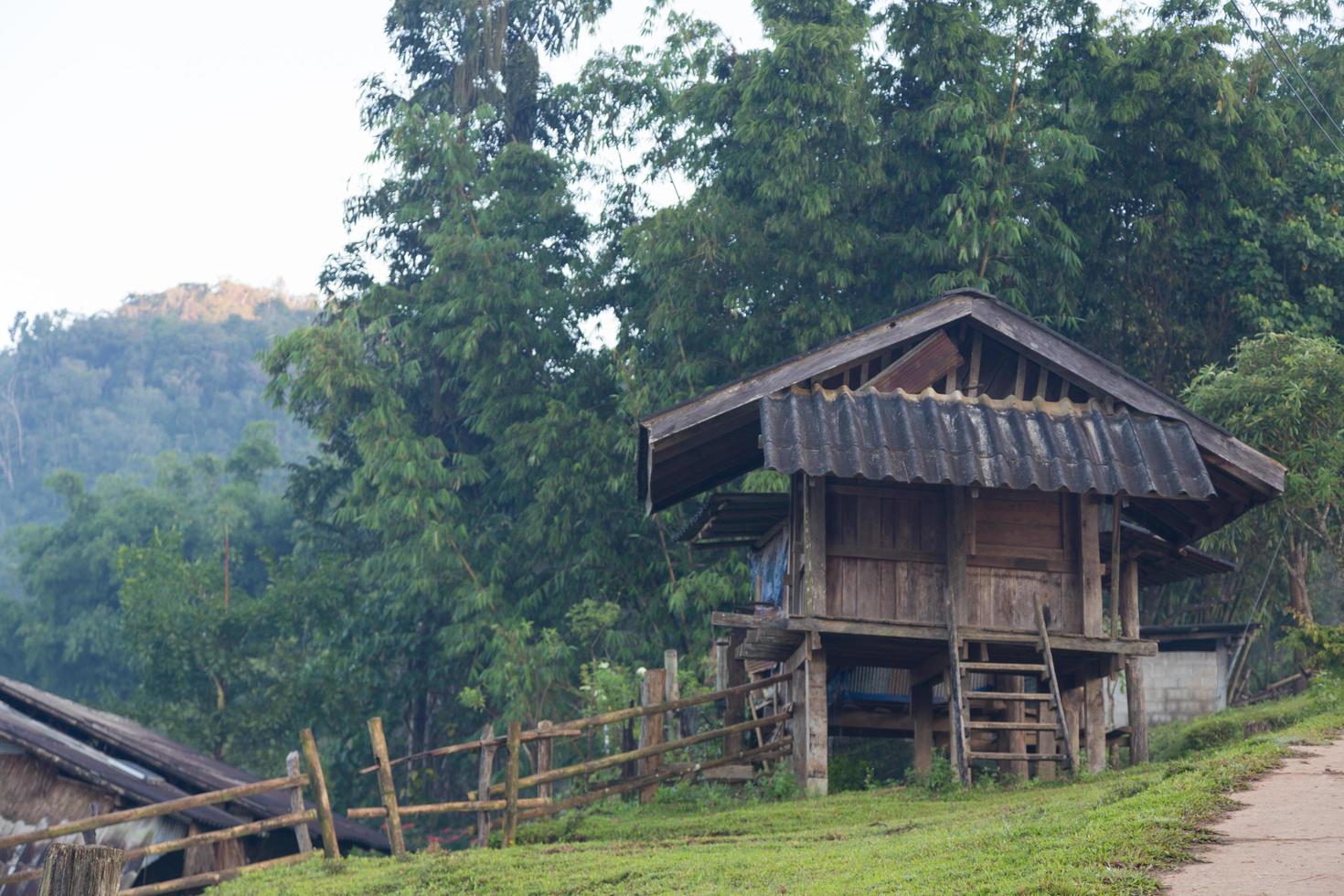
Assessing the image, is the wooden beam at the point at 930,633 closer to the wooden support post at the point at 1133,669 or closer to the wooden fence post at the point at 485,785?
the wooden support post at the point at 1133,669

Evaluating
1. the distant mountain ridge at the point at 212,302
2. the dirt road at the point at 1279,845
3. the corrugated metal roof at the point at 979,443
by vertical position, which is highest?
the distant mountain ridge at the point at 212,302

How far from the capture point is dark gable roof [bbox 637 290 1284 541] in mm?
17844

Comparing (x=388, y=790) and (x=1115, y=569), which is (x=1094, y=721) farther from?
(x=388, y=790)

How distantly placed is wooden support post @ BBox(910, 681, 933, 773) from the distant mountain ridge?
3513 inches

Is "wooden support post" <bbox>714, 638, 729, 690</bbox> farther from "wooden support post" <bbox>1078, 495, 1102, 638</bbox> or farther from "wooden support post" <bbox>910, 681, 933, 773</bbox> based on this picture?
"wooden support post" <bbox>1078, 495, 1102, 638</bbox>

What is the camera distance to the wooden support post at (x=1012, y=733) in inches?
723

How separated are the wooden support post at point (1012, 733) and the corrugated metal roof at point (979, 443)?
2866mm

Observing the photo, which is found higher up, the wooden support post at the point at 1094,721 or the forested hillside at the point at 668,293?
the forested hillside at the point at 668,293

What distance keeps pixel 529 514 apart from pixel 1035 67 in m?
15.1

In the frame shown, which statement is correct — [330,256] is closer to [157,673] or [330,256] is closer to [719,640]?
[157,673]

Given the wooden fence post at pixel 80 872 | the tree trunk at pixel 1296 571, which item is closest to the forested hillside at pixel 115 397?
the tree trunk at pixel 1296 571

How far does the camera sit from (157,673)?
36.6 m

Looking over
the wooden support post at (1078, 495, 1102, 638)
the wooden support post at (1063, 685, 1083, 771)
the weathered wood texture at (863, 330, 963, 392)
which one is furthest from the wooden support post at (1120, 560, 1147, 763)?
the weathered wood texture at (863, 330, 963, 392)

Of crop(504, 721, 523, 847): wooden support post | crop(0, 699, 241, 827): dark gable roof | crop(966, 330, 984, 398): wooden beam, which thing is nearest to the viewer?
crop(504, 721, 523, 847): wooden support post
